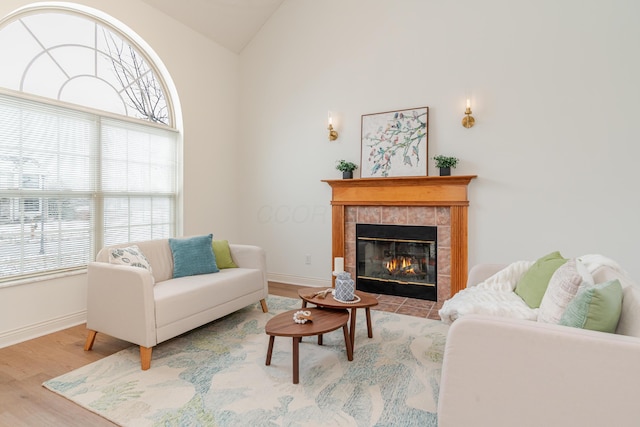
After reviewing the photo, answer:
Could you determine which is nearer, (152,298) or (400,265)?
(152,298)

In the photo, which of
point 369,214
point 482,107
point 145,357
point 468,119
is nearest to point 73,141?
point 145,357

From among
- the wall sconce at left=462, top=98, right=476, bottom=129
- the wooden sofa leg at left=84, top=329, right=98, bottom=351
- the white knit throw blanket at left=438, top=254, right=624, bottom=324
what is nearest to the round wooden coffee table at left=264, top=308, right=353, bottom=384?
the white knit throw blanket at left=438, top=254, right=624, bottom=324

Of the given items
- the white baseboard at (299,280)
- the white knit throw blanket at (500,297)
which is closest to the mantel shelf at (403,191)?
the white baseboard at (299,280)

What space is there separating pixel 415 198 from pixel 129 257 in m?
2.87

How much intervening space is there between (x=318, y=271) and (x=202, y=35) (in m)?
3.43

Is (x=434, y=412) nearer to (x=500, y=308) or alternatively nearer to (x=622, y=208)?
(x=500, y=308)

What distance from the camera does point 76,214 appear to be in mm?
3164

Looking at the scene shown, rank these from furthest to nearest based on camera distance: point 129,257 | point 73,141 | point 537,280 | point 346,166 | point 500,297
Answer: point 346,166
point 73,141
point 129,257
point 500,297
point 537,280

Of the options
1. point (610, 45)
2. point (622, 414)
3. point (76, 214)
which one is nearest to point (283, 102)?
point (76, 214)

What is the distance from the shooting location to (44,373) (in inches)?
87.0

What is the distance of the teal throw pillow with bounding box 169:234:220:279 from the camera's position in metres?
3.12

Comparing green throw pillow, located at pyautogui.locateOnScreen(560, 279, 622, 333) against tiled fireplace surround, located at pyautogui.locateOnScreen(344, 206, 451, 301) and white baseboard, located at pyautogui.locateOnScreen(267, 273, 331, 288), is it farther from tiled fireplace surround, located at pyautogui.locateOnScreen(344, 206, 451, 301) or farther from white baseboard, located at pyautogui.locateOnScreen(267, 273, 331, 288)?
white baseboard, located at pyautogui.locateOnScreen(267, 273, 331, 288)

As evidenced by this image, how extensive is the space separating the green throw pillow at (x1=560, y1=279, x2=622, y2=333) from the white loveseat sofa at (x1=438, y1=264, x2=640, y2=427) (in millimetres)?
74

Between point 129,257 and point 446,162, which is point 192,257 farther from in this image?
point 446,162
